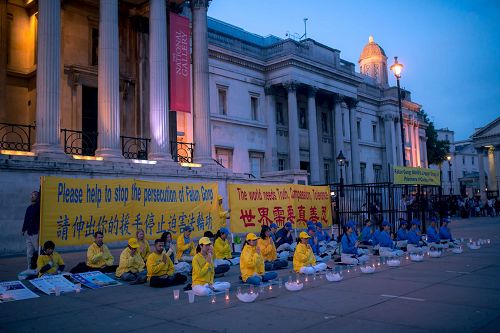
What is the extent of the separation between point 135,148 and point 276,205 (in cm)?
886

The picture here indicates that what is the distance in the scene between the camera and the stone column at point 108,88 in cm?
1862

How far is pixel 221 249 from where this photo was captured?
1337cm

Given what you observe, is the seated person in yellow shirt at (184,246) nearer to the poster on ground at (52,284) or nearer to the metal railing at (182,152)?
the poster on ground at (52,284)

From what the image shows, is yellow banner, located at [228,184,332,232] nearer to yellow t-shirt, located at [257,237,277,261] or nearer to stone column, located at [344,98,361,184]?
yellow t-shirt, located at [257,237,277,261]

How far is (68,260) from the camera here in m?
13.9

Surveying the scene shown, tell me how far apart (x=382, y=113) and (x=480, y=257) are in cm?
3814

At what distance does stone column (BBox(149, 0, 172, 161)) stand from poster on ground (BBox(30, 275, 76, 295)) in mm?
10258

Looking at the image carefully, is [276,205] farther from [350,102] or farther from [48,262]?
[350,102]

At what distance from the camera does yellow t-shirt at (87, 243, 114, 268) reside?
11758 millimetres

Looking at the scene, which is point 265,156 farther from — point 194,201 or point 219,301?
point 219,301

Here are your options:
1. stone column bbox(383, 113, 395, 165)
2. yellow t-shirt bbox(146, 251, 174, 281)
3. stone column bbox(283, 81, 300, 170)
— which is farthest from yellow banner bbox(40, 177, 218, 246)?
stone column bbox(383, 113, 395, 165)

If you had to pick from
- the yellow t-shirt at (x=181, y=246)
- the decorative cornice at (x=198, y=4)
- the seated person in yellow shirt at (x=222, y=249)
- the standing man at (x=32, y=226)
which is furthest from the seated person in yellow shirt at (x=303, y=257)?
the decorative cornice at (x=198, y=4)

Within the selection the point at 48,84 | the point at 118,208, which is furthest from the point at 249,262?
the point at 48,84

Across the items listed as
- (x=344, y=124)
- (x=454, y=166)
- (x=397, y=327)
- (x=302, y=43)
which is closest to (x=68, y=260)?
(x=397, y=327)
